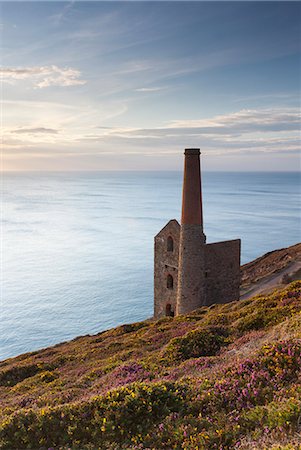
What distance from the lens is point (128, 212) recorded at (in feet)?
617

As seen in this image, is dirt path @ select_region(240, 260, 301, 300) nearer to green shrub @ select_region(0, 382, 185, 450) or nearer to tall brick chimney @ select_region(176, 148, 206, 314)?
tall brick chimney @ select_region(176, 148, 206, 314)

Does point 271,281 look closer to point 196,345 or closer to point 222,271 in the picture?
point 222,271

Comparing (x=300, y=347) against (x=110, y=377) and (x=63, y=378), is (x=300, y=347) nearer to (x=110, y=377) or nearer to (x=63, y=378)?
(x=110, y=377)

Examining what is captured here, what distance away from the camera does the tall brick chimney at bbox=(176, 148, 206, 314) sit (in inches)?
1351

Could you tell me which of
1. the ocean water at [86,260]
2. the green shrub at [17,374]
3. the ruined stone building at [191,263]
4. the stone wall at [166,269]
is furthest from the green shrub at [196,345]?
the ocean water at [86,260]

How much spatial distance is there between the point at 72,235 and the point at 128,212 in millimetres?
50107

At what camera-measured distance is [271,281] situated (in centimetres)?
5416

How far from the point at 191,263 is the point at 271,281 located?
24449 mm

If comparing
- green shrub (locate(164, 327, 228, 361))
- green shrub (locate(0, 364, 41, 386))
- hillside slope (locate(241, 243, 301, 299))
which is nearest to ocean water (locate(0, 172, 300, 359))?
hillside slope (locate(241, 243, 301, 299))

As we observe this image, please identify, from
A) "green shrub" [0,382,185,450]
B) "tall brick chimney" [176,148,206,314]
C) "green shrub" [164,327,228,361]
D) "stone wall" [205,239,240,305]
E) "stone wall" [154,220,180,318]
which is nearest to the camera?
"green shrub" [0,382,185,450]

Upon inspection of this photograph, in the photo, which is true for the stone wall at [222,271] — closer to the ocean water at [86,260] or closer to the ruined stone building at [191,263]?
the ruined stone building at [191,263]

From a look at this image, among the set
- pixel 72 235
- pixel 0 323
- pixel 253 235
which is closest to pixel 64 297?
pixel 0 323

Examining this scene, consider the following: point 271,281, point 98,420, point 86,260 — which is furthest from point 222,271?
point 86,260

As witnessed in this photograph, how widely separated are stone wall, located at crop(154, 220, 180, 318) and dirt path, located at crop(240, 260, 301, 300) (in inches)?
446
